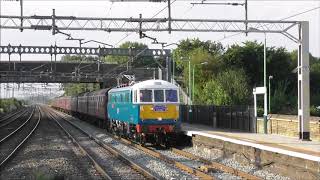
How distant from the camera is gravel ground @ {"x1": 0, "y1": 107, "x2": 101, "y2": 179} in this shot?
1564 cm

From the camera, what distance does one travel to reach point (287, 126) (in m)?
25.5

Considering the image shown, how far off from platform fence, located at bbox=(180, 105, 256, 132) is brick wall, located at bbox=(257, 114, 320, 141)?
106 centimetres

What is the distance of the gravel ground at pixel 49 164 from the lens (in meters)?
15.6

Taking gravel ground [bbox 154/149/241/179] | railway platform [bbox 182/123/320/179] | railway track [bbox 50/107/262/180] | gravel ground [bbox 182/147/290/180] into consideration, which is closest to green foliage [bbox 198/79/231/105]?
gravel ground [bbox 182/147/290/180]

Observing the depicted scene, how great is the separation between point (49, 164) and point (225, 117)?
1538cm

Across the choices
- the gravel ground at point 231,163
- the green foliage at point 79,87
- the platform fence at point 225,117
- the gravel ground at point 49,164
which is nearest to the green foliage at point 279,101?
the platform fence at point 225,117

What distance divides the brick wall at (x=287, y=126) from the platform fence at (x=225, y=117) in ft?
3.47

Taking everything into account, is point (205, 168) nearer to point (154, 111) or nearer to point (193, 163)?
point (193, 163)

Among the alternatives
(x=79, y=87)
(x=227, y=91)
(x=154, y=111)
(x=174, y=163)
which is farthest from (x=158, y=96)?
(x=79, y=87)

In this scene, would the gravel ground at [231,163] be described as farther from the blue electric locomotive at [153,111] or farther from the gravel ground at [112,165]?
the gravel ground at [112,165]

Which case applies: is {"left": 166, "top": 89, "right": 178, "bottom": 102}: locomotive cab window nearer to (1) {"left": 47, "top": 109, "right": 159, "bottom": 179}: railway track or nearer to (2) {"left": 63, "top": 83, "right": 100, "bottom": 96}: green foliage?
(1) {"left": 47, "top": 109, "right": 159, "bottom": 179}: railway track

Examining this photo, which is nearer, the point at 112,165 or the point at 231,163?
the point at 112,165

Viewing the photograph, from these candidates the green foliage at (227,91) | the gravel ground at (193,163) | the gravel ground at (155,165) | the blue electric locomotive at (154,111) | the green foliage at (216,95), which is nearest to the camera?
the gravel ground at (193,163)

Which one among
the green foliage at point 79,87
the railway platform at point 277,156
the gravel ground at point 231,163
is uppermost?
the green foliage at point 79,87
